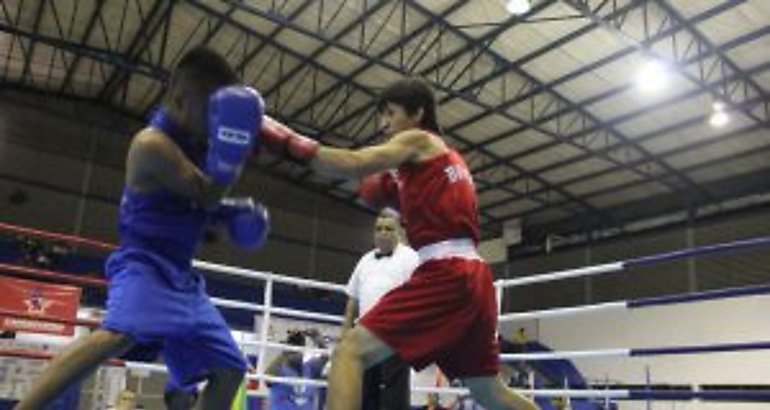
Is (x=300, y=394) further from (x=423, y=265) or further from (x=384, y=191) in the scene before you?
(x=423, y=265)

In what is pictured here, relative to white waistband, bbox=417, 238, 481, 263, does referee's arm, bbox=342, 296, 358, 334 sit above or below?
below

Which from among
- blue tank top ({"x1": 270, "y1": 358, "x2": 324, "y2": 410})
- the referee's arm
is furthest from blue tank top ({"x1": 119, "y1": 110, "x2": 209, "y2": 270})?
blue tank top ({"x1": 270, "y1": 358, "x2": 324, "y2": 410})

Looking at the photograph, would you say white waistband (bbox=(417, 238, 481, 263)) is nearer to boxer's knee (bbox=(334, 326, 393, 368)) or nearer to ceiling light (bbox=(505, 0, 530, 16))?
boxer's knee (bbox=(334, 326, 393, 368))

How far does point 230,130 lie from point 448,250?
0.82m

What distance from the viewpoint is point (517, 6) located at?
32.0 ft

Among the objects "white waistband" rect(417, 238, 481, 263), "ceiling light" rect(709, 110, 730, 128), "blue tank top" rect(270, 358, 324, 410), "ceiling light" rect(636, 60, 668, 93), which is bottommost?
"blue tank top" rect(270, 358, 324, 410)

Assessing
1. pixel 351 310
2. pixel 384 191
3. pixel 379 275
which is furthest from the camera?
pixel 351 310

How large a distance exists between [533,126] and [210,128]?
11.4 meters

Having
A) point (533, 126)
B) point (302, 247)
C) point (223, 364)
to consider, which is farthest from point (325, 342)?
point (302, 247)

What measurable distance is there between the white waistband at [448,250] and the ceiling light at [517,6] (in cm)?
780

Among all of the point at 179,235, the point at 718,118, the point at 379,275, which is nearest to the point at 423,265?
the point at 179,235

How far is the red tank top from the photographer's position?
244 centimetres

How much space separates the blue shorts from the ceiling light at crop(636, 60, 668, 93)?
9582 millimetres

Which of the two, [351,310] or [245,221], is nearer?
[245,221]
